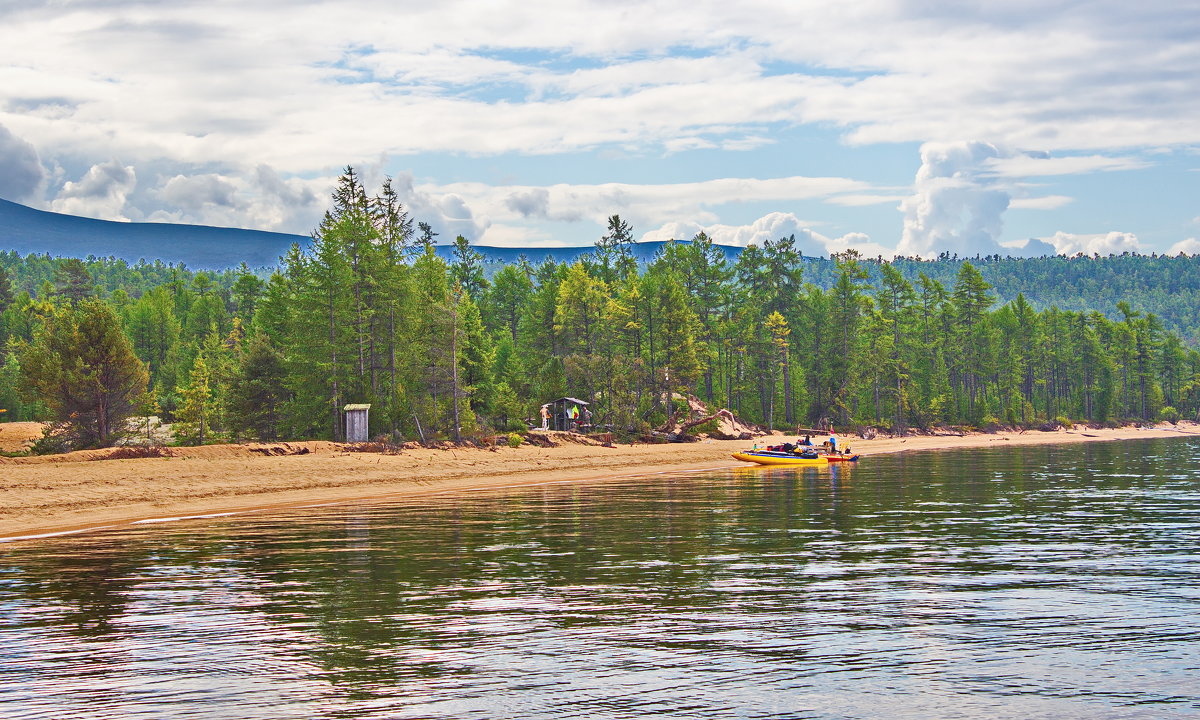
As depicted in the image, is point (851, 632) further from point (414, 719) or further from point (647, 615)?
point (414, 719)

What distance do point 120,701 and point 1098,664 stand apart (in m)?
12.7

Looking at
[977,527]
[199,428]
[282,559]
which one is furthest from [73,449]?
[977,527]

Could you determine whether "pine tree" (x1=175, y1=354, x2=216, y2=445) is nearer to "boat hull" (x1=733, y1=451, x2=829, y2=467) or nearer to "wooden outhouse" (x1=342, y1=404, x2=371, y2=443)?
"wooden outhouse" (x1=342, y1=404, x2=371, y2=443)

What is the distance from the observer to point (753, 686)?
38.2 feet

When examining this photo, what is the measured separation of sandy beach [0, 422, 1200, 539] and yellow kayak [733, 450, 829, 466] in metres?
0.81

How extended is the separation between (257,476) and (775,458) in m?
33.5

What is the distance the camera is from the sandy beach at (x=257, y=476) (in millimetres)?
31188

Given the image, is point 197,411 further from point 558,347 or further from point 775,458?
point 558,347

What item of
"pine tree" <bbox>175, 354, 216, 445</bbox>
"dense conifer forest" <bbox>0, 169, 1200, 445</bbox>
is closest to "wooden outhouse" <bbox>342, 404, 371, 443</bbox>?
"dense conifer forest" <bbox>0, 169, 1200, 445</bbox>

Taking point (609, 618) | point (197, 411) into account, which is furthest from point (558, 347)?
point (609, 618)

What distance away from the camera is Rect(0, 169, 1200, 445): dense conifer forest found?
5988cm

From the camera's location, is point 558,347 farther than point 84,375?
Yes

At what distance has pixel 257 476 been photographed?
4025cm

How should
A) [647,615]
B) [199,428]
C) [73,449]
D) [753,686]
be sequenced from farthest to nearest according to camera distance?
[199,428] → [73,449] → [647,615] → [753,686]
